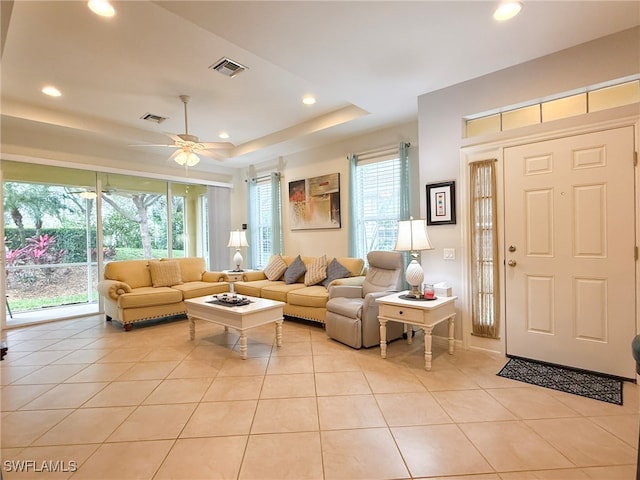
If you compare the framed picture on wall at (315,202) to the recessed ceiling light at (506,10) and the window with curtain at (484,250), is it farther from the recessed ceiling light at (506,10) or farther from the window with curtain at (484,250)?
the recessed ceiling light at (506,10)

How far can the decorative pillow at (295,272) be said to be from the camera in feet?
16.3

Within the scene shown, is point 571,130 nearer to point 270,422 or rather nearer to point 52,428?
point 270,422

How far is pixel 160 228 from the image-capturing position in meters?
5.94

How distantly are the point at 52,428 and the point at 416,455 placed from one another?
2313mm

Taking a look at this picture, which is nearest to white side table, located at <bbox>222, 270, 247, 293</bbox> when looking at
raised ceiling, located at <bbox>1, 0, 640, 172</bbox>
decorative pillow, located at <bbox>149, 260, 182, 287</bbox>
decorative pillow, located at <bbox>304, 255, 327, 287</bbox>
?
decorative pillow, located at <bbox>149, 260, 182, 287</bbox>

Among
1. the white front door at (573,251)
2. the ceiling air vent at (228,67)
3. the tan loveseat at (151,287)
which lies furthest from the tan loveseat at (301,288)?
the ceiling air vent at (228,67)

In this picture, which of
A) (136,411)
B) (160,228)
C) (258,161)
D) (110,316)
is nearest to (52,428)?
(136,411)

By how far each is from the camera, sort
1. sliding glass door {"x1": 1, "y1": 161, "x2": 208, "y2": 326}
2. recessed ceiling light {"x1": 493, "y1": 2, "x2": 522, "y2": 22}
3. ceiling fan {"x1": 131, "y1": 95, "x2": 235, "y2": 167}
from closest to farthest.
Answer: recessed ceiling light {"x1": 493, "y1": 2, "x2": 522, "y2": 22}, ceiling fan {"x1": 131, "y1": 95, "x2": 235, "y2": 167}, sliding glass door {"x1": 1, "y1": 161, "x2": 208, "y2": 326}

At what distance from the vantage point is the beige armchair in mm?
3312

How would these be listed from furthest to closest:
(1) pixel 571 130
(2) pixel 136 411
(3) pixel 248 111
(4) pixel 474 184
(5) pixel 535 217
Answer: (3) pixel 248 111 → (4) pixel 474 184 → (5) pixel 535 217 → (1) pixel 571 130 → (2) pixel 136 411

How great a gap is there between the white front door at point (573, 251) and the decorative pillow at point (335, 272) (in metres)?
2.05

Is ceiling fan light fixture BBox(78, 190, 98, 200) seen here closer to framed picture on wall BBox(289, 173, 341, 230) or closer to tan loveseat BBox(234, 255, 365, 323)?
tan loveseat BBox(234, 255, 365, 323)

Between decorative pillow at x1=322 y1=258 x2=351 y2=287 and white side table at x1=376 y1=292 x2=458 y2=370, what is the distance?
1195mm

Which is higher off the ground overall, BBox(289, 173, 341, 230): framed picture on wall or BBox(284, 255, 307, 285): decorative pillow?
BBox(289, 173, 341, 230): framed picture on wall
